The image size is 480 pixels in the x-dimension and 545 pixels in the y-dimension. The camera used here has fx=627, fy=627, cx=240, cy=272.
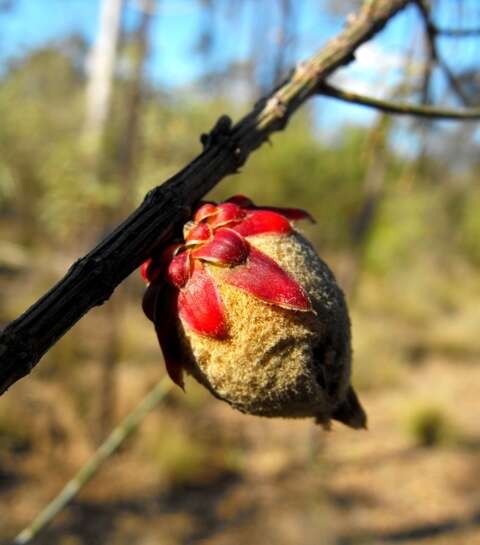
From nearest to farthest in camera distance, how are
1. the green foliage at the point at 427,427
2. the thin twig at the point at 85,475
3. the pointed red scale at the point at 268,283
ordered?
the pointed red scale at the point at 268,283 → the thin twig at the point at 85,475 → the green foliage at the point at 427,427

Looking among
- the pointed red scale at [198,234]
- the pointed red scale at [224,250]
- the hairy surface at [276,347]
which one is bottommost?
the hairy surface at [276,347]

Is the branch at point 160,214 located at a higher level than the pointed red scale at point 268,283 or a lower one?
higher

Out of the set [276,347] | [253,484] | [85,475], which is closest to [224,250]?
[276,347]

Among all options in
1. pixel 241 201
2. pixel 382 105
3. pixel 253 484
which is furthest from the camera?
pixel 253 484

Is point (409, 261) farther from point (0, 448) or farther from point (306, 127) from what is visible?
point (0, 448)

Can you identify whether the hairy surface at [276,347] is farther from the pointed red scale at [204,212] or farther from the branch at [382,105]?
the branch at [382,105]

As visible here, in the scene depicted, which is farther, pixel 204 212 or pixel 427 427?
pixel 427 427

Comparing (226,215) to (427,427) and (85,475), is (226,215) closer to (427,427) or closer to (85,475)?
(85,475)

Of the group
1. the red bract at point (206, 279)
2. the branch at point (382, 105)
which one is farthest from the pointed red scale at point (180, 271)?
the branch at point (382, 105)

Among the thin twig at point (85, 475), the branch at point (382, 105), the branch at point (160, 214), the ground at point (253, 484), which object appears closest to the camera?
the branch at point (160, 214)
